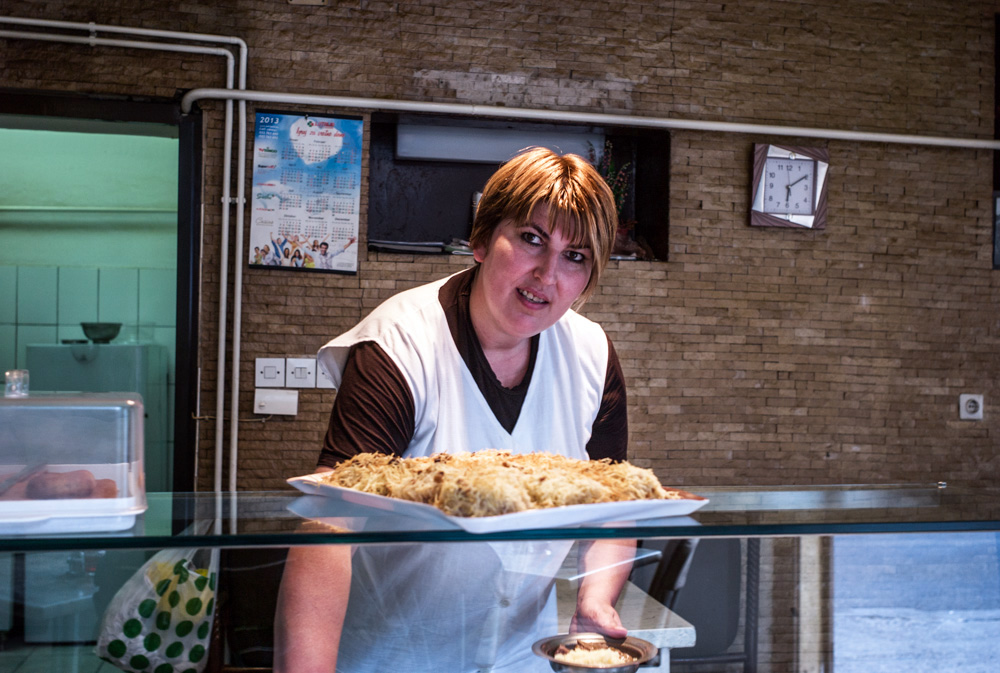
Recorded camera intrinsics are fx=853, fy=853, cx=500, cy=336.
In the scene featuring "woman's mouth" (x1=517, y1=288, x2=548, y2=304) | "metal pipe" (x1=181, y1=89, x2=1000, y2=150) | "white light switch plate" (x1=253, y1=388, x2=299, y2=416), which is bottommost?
"white light switch plate" (x1=253, y1=388, x2=299, y2=416)

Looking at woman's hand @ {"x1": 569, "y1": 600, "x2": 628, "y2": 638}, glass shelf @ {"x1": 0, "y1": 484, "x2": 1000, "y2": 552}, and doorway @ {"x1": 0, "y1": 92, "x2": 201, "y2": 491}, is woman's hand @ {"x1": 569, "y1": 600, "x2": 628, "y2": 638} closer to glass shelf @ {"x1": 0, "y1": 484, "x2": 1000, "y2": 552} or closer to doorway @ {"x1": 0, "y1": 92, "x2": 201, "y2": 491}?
glass shelf @ {"x1": 0, "y1": 484, "x2": 1000, "y2": 552}

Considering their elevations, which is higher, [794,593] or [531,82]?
[531,82]

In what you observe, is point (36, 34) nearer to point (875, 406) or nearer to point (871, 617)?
point (871, 617)

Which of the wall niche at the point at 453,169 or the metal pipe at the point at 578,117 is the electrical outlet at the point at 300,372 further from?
the metal pipe at the point at 578,117

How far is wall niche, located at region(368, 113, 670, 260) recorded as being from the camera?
155 inches

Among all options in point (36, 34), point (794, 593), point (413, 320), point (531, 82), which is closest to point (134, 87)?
point (36, 34)

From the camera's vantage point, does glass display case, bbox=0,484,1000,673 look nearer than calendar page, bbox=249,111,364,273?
Yes

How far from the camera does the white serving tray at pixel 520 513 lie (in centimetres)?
93

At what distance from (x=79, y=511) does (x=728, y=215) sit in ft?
11.4

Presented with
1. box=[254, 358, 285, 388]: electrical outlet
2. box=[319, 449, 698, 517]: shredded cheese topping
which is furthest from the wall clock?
box=[319, 449, 698, 517]: shredded cheese topping

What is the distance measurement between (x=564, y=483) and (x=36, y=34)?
348 centimetres

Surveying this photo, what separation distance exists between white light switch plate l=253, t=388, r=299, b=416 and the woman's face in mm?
2225

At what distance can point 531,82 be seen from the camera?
3.85m

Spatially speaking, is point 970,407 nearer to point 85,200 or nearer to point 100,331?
point 100,331
